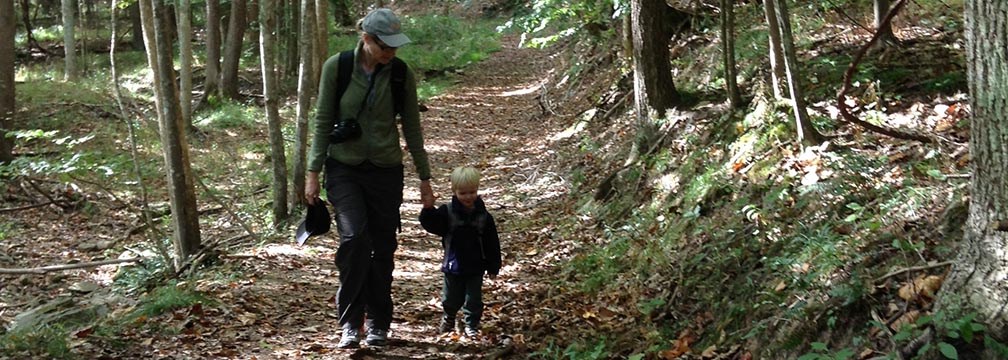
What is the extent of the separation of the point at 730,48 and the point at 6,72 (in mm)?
13459

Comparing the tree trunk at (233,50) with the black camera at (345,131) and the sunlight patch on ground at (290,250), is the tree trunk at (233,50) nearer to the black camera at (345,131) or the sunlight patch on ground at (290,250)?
the sunlight patch on ground at (290,250)

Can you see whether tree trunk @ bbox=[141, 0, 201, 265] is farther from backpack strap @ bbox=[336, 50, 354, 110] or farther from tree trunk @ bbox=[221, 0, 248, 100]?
tree trunk @ bbox=[221, 0, 248, 100]

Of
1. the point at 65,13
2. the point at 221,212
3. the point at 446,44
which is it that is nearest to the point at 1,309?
the point at 221,212

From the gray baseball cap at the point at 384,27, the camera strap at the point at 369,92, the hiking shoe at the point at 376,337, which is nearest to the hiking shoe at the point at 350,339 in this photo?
the hiking shoe at the point at 376,337

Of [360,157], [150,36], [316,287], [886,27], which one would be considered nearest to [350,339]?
[360,157]

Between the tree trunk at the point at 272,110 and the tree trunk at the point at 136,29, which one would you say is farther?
the tree trunk at the point at 136,29

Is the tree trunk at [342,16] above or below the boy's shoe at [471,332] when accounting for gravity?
above

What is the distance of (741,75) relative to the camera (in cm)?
964

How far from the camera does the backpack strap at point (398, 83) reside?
5.55 metres

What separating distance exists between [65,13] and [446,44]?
13.7m

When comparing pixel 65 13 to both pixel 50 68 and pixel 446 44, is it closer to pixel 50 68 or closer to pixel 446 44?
pixel 50 68

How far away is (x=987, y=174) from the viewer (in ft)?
12.3

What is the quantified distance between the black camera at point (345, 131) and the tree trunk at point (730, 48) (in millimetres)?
4387

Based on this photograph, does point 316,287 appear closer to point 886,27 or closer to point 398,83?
point 398,83
